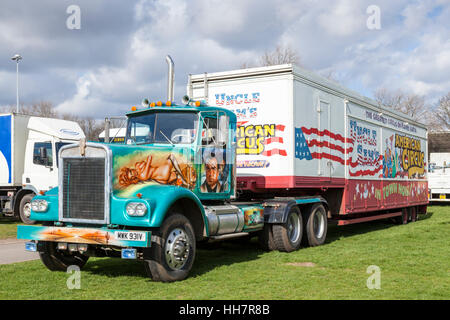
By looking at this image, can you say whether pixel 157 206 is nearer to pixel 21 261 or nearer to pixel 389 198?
pixel 21 261

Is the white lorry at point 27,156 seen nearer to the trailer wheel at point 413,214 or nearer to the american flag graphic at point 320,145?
the american flag graphic at point 320,145

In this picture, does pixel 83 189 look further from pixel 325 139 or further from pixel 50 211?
pixel 325 139

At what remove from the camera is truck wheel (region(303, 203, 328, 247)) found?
36.6 ft

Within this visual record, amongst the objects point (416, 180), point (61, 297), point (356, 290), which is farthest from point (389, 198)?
point (61, 297)

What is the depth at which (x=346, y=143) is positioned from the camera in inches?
504

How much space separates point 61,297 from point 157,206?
1.70 metres

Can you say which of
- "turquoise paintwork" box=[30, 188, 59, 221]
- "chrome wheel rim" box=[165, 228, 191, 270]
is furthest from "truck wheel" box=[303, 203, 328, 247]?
"turquoise paintwork" box=[30, 188, 59, 221]

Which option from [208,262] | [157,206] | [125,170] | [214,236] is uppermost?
[125,170]

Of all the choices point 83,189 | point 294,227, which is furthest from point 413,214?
point 83,189

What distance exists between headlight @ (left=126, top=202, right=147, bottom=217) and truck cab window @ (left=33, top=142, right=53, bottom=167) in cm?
1056

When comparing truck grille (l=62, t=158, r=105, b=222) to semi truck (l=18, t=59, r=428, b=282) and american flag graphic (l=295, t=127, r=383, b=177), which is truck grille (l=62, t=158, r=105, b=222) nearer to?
semi truck (l=18, t=59, r=428, b=282)

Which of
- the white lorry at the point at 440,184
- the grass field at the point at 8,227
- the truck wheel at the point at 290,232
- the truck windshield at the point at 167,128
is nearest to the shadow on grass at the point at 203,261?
the truck wheel at the point at 290,232
